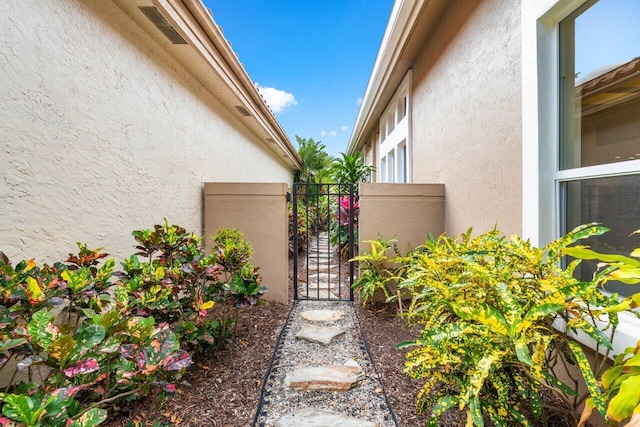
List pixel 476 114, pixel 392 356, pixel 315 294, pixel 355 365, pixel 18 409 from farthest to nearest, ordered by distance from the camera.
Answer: pixel 315 294
pixel 476 114
pixel 392 356
pixel 355 365
pixel 18 409

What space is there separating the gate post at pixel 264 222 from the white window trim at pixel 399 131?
256 cm

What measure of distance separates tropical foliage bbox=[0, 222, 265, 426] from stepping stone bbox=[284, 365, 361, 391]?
0.74 metres

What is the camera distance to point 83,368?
1189 millimetres

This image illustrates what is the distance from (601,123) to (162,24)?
3521 mm

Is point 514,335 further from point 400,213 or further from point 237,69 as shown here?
point 237,69

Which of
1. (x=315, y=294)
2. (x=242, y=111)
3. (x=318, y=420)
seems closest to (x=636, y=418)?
(x=318, y=420)

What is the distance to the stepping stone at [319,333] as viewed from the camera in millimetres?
2969

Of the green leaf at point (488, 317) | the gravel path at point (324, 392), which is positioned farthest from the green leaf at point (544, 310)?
the gravel path at point (324, 392)

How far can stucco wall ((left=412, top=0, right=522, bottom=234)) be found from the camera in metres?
2.44

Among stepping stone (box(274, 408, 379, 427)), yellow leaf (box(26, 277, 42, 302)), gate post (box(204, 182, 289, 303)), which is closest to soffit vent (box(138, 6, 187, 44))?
gate post (box(204, 182, 289, 303))

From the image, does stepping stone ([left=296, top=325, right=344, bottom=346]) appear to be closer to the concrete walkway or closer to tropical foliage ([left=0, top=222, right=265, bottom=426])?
the concrete walkway

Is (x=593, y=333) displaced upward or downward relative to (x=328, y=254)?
upward

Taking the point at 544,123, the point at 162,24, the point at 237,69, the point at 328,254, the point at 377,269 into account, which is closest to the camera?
the point at 544,123

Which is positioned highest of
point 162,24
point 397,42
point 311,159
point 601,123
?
point 311,159
